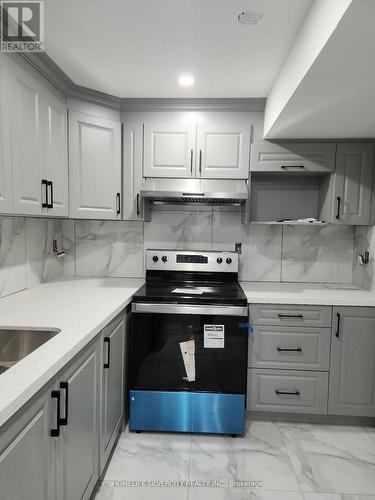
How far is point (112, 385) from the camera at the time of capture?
1680mm

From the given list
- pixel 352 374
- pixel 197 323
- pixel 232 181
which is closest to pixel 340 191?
pixel 232 181

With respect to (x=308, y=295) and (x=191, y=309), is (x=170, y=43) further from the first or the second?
(x=308, y=295)

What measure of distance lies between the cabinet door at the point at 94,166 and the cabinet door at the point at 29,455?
1.45 meters

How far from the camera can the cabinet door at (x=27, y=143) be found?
1.48 meters

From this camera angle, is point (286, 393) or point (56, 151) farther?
point (286, 393)

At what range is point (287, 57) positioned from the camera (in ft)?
5.33

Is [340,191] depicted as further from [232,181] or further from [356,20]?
[356,20]

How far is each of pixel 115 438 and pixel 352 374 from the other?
157 cm

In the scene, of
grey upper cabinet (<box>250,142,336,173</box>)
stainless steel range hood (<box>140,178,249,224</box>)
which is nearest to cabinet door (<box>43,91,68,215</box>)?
stainless steel range hood (<box>140,178,249,224</box>)

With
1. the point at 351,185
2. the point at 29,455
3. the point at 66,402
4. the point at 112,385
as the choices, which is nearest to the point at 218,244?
the point at 351,185

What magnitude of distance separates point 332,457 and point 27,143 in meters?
2.47

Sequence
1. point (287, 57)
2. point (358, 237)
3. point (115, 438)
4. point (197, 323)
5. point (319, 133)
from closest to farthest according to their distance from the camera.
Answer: point (287, 57)
point (115, 438)
point (197, 323)
point (319, 133)
point (358, 237)

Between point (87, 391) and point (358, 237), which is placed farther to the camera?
point (358, 237)

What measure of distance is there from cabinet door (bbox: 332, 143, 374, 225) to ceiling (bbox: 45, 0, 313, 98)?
2.48 ft
